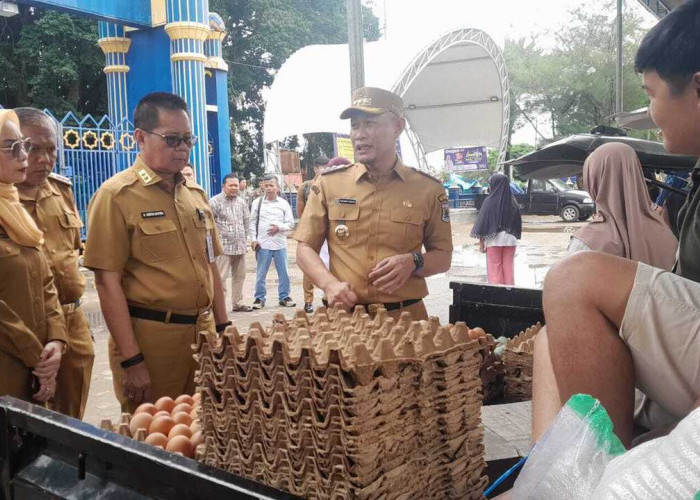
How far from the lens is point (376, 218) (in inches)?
135

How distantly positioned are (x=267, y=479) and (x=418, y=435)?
39cm

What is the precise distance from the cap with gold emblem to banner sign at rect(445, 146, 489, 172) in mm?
25988

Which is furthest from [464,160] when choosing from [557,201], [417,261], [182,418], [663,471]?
[663,471]

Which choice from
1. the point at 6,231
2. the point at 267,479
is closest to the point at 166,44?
the point at 6,231

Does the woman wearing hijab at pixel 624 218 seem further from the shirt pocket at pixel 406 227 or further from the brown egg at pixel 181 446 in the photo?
the brown egg at pixel 181 446

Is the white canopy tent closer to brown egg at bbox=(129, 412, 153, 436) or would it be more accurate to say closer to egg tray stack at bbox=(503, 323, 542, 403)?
egg tray stack at bbox=(503, 323, 542, 403)

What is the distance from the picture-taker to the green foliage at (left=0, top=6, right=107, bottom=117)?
22606 mm

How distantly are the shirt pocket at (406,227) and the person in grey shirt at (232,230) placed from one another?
6.11 metres

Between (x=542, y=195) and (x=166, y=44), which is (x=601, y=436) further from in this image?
(x=542, y=195)

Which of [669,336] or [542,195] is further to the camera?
[542,195]

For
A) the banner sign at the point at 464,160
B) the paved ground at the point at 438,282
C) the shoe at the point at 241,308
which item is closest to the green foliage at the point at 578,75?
the banner sign at the point at 464,160

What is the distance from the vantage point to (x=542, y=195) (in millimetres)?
27141

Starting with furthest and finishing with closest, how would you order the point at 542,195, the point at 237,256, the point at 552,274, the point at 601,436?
the point at 542,195 < the point at 237,256 < the point at 552,274 < the point at 601,436

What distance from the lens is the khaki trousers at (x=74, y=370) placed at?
11.2 feet
